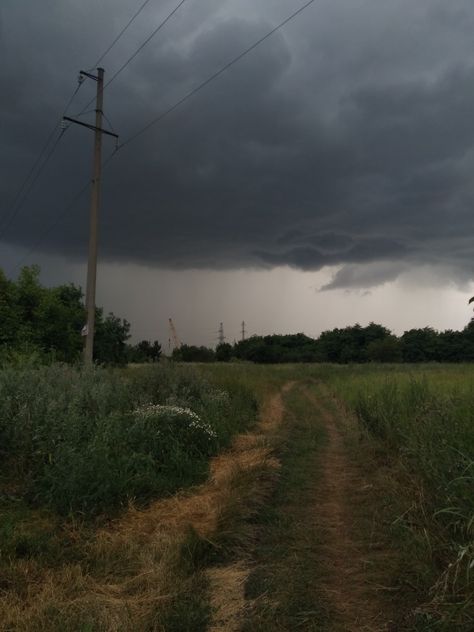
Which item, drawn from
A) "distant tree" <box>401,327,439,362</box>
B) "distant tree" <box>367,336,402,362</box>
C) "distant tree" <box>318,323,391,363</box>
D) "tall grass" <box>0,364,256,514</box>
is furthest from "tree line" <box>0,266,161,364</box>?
"distant tree" <box>318,323,391,363</box>

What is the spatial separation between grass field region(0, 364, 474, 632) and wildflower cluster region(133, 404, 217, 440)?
0.03 meters

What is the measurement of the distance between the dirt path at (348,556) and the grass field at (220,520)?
0.02m

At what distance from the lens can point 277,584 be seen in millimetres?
4172

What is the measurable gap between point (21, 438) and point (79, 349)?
19400 mm

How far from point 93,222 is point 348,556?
13.4 m

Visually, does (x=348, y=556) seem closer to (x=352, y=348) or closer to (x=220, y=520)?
(x=220, y=520)

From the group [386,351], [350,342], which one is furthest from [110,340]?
[350,342]

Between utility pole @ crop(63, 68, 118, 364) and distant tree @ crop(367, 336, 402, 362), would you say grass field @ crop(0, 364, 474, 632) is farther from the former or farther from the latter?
distant tree @ crop(367, 336, 402, 362)

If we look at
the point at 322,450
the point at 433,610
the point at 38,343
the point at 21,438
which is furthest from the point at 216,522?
the point at 38,343

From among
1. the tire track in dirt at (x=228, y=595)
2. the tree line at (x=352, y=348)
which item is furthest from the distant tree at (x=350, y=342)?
the tire track in dirt at (x=228, y=595)

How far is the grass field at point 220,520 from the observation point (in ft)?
12.2

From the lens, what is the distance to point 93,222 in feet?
52.5

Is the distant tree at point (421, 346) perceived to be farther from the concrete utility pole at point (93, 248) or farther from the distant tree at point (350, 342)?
the concrete utility pole at point (93, 248)

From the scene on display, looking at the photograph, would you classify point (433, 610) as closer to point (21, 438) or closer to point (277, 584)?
point (277, 584)
